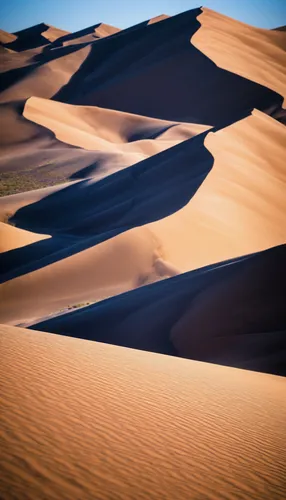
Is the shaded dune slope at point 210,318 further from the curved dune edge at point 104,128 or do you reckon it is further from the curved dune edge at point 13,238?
the curved dune edge at point 104,128

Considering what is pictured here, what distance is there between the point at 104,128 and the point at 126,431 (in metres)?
46.8

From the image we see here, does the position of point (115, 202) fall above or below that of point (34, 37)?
below

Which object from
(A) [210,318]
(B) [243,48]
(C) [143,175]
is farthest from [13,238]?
(B) [243,48]

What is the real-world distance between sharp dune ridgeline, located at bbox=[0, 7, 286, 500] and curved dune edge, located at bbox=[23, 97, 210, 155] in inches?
7.9

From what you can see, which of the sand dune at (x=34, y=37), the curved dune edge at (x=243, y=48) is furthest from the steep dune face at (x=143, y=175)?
the sand dune at (x=34, y=37)

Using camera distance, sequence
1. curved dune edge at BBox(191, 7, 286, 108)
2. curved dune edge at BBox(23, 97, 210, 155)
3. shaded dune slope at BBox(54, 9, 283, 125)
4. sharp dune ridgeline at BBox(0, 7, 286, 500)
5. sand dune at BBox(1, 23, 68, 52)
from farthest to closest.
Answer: sand dune at BBox(1, 23, 68, 52), curved dune edge at BBox(191, 7, 286, 108), shaded dune slope at BBox(54, 9, 283, 125), curved dune edge at BBox(23, 97, 210, 155), sharp dune ridgeline at BBox(0, 7, 286, 500)

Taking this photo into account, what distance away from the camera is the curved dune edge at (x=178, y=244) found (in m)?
17.8

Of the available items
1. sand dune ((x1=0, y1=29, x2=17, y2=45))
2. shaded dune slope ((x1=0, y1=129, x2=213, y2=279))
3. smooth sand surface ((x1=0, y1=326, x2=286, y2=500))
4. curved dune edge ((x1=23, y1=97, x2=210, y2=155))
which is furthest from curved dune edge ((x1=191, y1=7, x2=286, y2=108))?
sand dune ((x1=0, y1=29, x2=17, y2=45))

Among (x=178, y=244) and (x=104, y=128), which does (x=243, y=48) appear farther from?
(x=178, y=244)

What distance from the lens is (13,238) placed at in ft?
73.7

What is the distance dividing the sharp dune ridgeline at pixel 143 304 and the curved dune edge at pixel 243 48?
3174 mm

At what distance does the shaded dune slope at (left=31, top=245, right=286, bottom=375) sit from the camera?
11.8 meters

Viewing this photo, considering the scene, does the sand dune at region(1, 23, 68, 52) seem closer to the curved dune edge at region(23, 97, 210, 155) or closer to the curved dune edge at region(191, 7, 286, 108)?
the curved dune edge at region(191, 7, 286, 108)

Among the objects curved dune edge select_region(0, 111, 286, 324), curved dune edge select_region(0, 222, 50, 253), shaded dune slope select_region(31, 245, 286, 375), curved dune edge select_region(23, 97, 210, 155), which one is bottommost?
curved dune edge select_region(23, 97, 210, 155)
